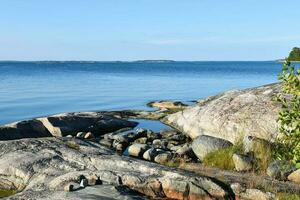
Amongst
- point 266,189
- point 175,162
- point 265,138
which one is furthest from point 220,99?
point 266,189

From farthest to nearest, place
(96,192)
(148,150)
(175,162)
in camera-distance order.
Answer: (148,150)
(175,162)
(96,192)

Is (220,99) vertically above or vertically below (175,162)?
above

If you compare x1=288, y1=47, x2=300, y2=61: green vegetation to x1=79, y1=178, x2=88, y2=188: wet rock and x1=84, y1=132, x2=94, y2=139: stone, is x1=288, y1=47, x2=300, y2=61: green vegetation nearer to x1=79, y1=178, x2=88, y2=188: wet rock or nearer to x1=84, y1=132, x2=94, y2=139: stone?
x1=79, y1=178, x2=88, y2=188: wet rock

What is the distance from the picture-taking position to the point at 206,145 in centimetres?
1697

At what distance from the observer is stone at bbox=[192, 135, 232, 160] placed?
16742mm

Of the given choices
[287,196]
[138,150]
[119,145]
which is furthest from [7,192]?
[287,196]

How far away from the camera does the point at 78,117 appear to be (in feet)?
80.4

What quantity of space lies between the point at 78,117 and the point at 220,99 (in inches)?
294

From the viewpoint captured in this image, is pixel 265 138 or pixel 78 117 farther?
pixel 78 117

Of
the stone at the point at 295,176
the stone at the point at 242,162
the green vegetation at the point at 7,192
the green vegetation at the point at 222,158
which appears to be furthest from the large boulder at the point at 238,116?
the green vegetation at the point at 7,192

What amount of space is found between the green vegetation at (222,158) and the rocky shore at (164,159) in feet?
0.10

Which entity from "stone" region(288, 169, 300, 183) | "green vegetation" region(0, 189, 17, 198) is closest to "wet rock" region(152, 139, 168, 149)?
"stone" region(288, 169, 300, 183)

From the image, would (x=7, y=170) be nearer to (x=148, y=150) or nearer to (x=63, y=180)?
(x=63, y=180)

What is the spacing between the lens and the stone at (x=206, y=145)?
54.9ft
